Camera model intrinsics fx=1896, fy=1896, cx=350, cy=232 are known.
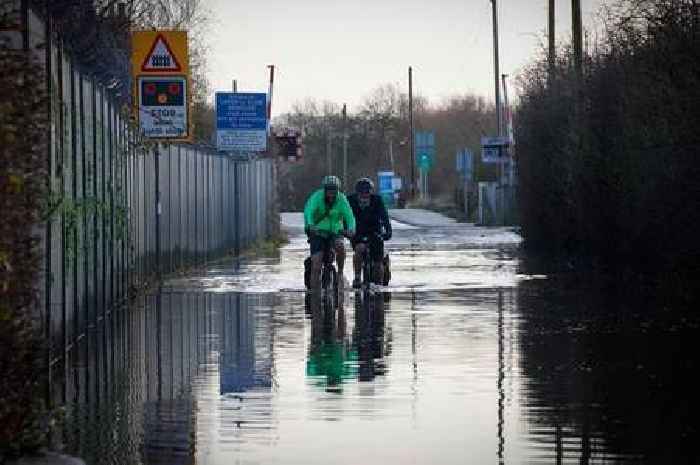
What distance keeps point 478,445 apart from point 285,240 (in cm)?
4340

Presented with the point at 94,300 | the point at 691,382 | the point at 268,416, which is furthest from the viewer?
the point at 94,300

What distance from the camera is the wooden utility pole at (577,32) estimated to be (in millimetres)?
35825

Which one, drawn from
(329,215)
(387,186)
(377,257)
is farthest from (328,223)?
(387,186)

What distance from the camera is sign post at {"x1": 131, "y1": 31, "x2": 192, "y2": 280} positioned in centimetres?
2661

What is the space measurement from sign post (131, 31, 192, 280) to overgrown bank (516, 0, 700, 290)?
6.12 m

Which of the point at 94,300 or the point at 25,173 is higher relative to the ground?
the point at 25,173

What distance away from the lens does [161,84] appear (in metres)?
26.9

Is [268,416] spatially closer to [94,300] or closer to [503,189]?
[94,300]

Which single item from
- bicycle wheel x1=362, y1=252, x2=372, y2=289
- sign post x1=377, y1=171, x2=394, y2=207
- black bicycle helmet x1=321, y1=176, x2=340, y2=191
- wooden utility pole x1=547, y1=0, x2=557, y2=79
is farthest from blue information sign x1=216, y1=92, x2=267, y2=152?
sign post x1=377, y1=171, x2=394, y2=207

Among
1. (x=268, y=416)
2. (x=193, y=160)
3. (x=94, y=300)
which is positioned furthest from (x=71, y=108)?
(x=193, y=160)

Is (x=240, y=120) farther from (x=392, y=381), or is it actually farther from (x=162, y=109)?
(x=392, y=381)

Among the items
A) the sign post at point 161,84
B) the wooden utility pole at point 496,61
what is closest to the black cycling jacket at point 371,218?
the sign post at point 161,84

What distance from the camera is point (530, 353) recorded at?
15883mm

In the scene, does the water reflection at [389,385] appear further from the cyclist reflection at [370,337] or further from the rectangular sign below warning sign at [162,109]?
the rectangular sign below warning sign at [162,109]
